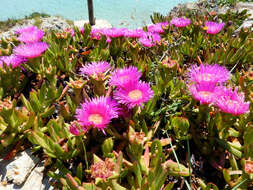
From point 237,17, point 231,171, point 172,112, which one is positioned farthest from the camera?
point 237,17

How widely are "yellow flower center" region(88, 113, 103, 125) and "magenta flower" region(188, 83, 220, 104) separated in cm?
43

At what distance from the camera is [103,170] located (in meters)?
0.75

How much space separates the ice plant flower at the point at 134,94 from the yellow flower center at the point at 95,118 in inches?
4.6

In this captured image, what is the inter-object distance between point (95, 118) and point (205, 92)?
51cm

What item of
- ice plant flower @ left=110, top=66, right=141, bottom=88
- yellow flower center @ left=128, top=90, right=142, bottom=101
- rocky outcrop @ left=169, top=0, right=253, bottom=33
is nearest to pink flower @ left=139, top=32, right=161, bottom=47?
ice plant flower @ left=110, top=66, right=141, bottom=88

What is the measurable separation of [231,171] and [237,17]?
242 cm

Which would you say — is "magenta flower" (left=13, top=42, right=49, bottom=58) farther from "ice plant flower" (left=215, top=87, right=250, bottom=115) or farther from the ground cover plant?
"ice plant flower" (left=215, top=87, right=250, bottom=115)

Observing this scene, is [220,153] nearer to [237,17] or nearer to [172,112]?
[172,112]

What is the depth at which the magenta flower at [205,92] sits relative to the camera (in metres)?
0.89

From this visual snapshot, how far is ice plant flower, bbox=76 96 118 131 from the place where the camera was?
2.90 feet

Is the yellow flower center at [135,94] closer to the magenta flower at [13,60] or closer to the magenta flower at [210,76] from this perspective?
the magenta flower at [210,76]

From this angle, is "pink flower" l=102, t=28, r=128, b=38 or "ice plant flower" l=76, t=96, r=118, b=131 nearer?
"ice plant flower" l=76, t=96, r=118, b=131

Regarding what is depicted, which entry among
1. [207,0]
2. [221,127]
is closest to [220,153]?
[221,127]

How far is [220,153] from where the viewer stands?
3.15ft
